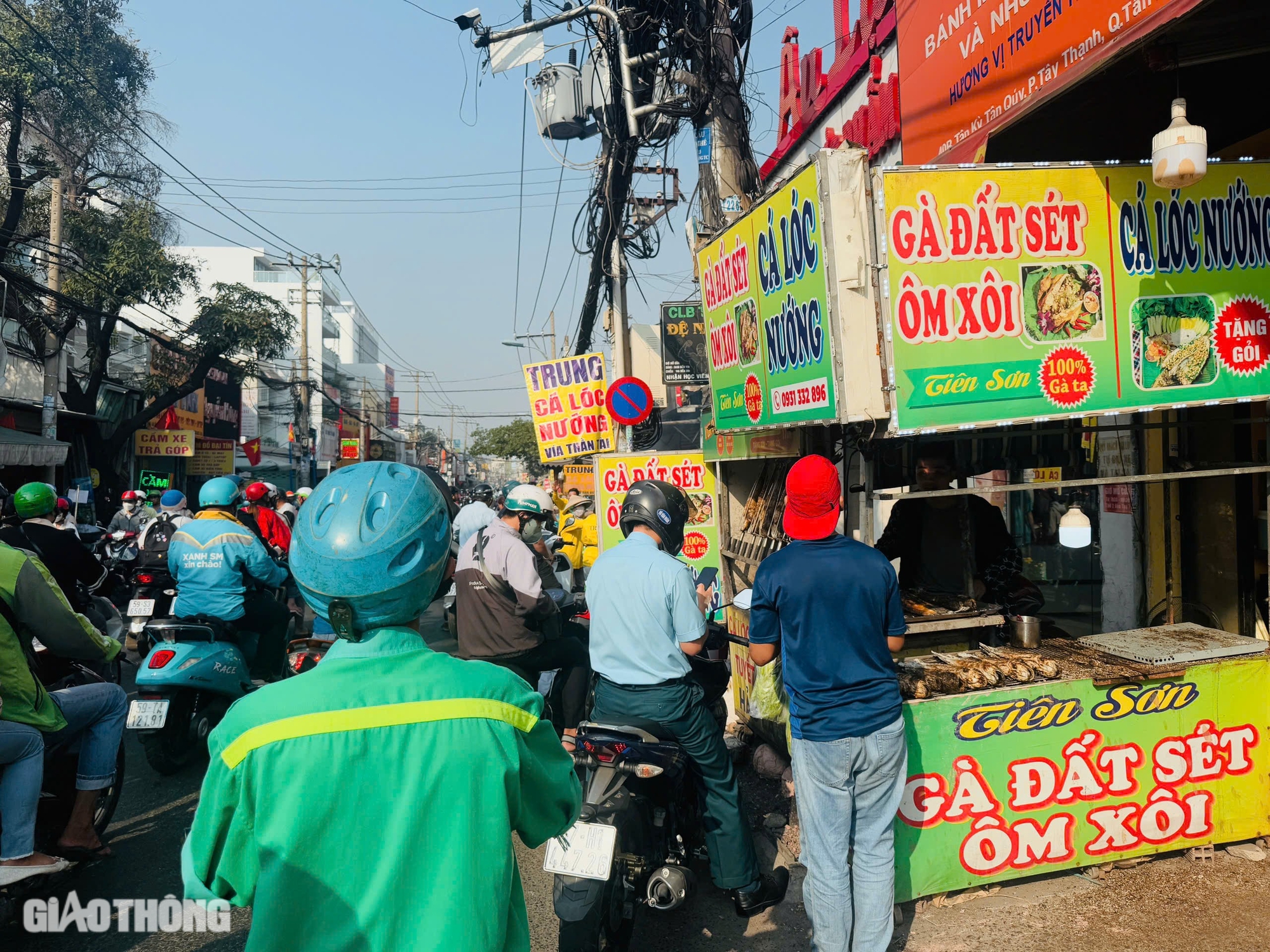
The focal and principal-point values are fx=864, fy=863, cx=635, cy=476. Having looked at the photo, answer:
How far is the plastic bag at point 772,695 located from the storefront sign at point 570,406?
7.58m

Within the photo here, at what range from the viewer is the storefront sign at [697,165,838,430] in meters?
3.85

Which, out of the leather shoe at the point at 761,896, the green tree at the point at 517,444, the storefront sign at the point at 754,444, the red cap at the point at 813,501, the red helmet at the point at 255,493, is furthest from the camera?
the green tree at the point at 517,444

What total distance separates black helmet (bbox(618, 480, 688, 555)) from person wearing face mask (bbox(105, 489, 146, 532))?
11932 millimetres

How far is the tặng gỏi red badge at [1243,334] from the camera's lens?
395 cm

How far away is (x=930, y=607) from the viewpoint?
479 cm

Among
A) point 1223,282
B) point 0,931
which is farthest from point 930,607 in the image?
point 0,931

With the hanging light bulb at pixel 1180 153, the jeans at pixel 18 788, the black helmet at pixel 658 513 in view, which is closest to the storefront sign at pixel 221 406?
the jeans at pixel 18 788

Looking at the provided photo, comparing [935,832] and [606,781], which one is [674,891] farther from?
[935,832]

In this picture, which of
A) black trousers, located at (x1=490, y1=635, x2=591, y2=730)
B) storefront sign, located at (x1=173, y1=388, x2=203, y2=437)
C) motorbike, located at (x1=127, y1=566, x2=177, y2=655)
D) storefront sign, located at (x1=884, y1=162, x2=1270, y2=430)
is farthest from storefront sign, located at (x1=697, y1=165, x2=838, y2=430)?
storefront sign, located at (x1=173, y1=388, x2=203, y2=437)

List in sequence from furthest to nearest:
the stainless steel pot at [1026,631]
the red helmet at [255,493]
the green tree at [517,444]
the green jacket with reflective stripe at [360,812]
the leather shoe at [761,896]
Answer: the green tree at [517,444] < the red helmet at [255,493] < the stainless steel pot at [1026,631] < the leather shoe at [761,896] < the green jacket with reflective stripe at [360,812]

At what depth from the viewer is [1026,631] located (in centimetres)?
434

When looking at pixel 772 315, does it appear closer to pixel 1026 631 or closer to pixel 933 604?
pixel 933 604

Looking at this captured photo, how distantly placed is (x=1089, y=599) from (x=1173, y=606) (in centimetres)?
427

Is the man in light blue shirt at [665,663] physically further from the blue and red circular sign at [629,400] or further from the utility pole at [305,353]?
the utility pole at [305,353]
